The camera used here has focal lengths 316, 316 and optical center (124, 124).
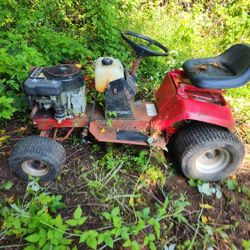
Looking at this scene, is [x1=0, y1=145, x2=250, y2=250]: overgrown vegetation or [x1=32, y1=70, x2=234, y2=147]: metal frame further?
[x1=32, y1=70, x2=234, y2=147]: metal frame

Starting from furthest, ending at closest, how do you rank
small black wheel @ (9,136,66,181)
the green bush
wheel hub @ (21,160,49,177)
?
the green bush < wheel hub @ (21,160,49,177) < small black wheel @ (9,136,66,181)

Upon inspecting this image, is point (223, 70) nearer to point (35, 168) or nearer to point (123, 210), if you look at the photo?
point (123, 210)

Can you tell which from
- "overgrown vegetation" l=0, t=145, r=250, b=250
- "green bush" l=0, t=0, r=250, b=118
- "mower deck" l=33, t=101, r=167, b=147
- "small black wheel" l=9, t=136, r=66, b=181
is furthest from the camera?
"green bush" l=0, t=0, r=250, b=118

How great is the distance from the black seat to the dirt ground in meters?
0.81

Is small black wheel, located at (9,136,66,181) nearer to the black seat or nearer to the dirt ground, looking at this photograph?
the dirt ground

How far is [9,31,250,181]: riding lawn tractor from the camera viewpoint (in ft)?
7.75

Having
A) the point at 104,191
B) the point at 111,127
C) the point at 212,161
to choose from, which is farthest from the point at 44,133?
the point at 212,161

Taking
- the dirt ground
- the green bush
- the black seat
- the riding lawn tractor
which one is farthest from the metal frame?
the green bush

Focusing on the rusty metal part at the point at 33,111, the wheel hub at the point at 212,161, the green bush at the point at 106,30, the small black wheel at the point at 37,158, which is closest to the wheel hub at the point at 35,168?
the small black wheel at the point at 37,158

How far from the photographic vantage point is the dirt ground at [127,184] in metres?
2.29

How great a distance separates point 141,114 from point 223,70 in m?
0.80

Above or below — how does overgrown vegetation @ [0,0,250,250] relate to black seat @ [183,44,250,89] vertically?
below

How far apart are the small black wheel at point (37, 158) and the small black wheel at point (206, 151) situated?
0.96m

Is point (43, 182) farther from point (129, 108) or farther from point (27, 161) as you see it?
point (129, 108)
